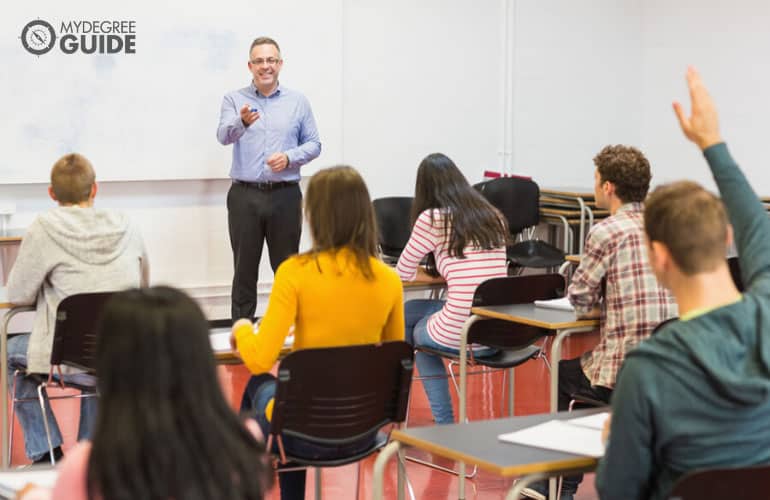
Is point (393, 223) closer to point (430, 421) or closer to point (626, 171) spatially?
point (430, 421)

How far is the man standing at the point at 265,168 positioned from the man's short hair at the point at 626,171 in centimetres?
301

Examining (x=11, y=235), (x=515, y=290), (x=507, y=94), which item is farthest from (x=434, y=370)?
(x=507, y=94)

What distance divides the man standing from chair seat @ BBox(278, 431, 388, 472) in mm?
3350

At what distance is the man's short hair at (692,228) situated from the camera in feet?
6.88

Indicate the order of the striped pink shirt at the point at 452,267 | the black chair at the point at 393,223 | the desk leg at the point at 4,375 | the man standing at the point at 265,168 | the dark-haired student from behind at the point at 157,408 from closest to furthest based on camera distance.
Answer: the dark-haired student from behind at the point at 157,408
the desk leg at the point at 4,375
the striped pink shirt at the point at 452,267
the man standing at the point at 265,168
the black chair at the point at 393,223

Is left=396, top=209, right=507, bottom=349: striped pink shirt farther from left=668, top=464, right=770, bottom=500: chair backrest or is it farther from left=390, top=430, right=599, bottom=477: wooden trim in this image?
left=668, top=464, right=770, bottom=500: chair backrest

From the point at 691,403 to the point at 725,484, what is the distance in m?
0.16

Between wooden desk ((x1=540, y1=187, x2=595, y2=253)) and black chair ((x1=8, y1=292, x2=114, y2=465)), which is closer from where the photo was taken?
black chair ((x1=8, y1=292, x2=114, y2=465))

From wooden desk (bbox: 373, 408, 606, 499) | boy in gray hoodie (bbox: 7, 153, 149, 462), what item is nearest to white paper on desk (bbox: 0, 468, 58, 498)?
wooden desk (bbox: 373, 408, 606, 499)

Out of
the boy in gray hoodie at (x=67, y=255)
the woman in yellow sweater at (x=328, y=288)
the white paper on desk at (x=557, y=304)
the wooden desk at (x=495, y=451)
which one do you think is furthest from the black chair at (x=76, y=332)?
the wooden desk at (x=495, y=451)

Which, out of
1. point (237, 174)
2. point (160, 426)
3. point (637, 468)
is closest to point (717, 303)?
point (637, 468)

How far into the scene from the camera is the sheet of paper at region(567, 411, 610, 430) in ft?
8.31

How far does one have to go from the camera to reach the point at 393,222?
7.20 m

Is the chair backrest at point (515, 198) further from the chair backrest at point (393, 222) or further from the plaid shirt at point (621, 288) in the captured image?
the plaid shirt at point (621, 288)
